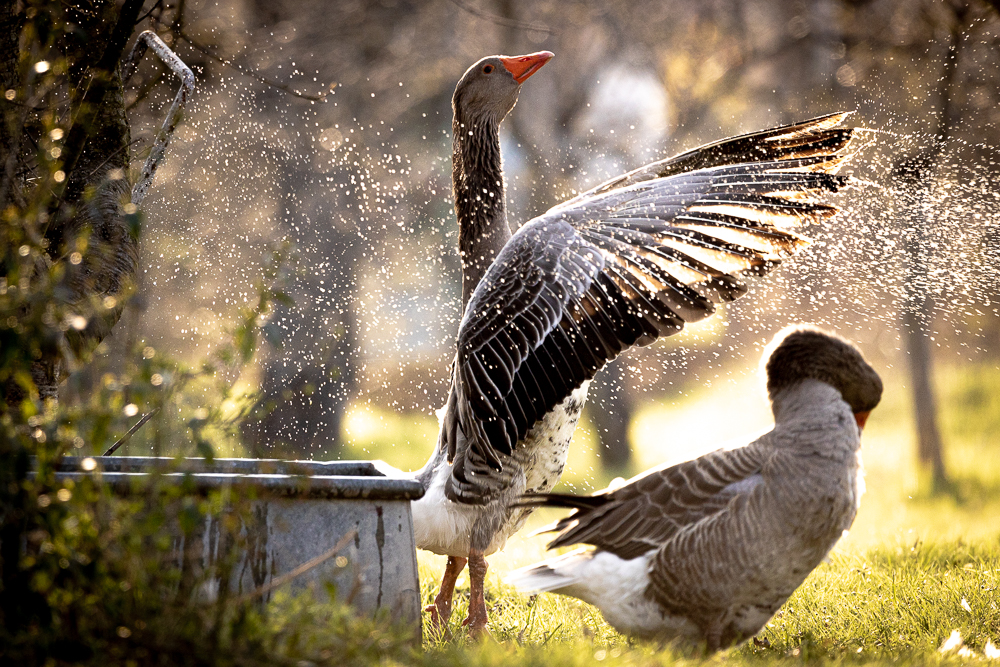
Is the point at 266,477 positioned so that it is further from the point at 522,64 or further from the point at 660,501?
the point at 522,64

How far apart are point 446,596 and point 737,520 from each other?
5.47ft

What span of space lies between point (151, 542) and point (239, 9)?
1131cm

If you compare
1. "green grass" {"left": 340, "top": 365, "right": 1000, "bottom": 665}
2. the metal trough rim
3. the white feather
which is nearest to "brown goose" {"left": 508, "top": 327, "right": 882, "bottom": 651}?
the white feather

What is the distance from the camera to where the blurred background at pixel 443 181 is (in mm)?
11141

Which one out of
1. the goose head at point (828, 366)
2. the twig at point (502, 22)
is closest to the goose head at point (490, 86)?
the twig at point (502, 22)

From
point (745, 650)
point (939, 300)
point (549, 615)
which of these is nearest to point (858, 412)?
point (745, 650)

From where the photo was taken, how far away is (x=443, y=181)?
1339cm

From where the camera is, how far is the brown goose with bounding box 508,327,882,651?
124 inches

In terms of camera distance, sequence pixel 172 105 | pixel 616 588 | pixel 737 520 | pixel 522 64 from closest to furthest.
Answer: pixel 737 520 → pixel 616 588 → pixel 172 105 → pixel 522 64

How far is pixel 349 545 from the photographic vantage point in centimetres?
285

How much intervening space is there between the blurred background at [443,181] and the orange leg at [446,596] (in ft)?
21.3

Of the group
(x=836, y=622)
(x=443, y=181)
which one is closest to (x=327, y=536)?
(x=836, y=622)

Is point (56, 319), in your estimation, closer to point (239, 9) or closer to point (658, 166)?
point (658, 166)

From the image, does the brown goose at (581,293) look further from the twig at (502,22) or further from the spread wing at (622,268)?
the twig at (502,22)
